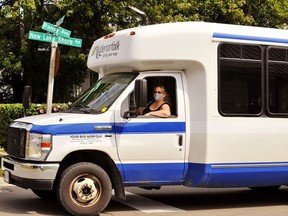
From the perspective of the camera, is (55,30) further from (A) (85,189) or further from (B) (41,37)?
(A) (85,189)

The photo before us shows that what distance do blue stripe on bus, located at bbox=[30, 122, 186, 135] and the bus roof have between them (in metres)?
0.92

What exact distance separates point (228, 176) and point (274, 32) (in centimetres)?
255

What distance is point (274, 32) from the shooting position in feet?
27.8

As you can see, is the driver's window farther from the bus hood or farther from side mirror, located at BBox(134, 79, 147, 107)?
the bus hood

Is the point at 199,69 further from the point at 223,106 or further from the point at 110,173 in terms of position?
the point at 110,173

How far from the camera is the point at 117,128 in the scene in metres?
7.38

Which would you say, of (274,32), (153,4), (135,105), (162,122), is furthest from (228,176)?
(153,4)

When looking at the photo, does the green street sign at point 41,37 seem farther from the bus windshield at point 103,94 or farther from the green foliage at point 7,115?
the green foliage at point 7,115

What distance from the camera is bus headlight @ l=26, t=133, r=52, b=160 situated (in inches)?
276

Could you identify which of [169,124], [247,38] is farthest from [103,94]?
[247,38]

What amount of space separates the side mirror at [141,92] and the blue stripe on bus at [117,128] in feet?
1.37

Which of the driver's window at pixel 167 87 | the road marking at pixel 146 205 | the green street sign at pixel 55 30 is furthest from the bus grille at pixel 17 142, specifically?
the green street sign at pixel 55 30

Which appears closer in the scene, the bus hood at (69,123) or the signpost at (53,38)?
the bus hood at (69,123)

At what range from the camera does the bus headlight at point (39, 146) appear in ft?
23.0
